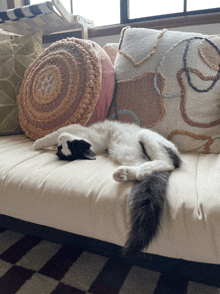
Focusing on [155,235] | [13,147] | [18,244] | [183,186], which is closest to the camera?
[155,235]

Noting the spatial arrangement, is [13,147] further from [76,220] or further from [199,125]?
[199,125]

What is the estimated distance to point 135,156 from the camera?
0.94 meters

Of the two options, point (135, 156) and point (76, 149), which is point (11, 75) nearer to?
point (76, 149)

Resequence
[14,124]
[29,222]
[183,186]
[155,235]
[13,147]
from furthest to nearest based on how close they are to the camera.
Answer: [14,124]
[13,147]
[29,222]
[183,186]
[155,235]

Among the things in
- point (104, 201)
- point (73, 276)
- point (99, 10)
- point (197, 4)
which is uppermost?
point (99, 10)

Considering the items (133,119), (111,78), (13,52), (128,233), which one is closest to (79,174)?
(128,233)

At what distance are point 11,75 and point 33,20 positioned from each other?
3.60 ft

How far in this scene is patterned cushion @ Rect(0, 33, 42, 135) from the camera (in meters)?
1.37

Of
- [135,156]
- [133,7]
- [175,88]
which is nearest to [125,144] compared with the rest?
[135,156]

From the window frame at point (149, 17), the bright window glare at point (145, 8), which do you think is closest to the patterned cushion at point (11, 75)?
the window frame at point (149, 17)

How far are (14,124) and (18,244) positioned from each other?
28.7 inches

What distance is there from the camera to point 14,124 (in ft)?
4.58

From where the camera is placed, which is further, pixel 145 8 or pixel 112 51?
Result: pixel 145 8

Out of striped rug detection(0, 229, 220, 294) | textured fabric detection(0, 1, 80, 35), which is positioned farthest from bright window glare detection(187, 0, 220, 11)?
striped rug detection(0, 229, 220, 294)
